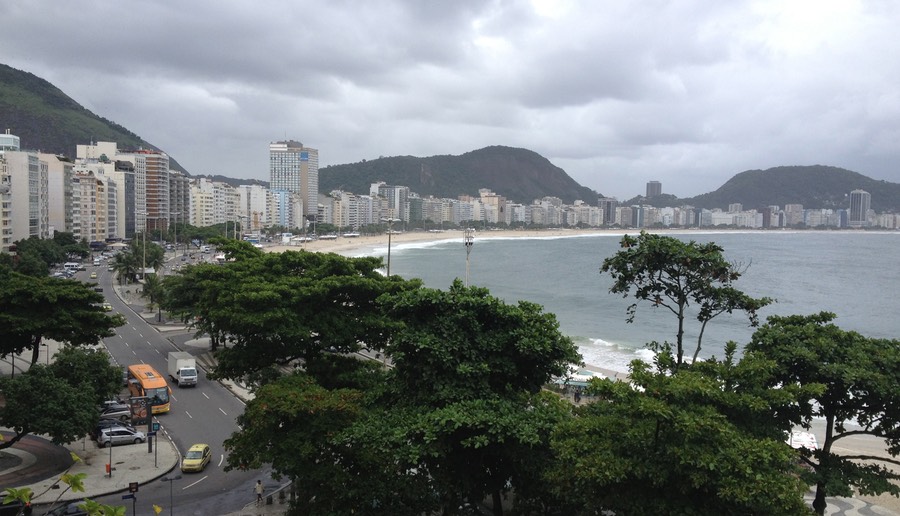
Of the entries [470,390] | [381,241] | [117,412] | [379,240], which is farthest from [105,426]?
[379,240]

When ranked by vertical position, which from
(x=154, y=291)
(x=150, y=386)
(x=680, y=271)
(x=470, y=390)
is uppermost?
(x=680, y=271)

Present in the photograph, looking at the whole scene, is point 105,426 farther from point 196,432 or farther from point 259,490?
point 259,490

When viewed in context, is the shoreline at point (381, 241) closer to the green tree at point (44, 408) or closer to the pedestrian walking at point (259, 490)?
the pedestrian walking at point (259, 490)

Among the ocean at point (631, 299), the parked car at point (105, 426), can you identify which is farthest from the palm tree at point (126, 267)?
the parked car at point (105, 426)

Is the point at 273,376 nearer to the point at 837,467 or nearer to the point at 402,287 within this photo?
the point at 402,287

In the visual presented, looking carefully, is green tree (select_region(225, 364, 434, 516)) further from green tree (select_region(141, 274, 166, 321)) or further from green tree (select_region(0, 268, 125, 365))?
green tree (select_region(141, 274, 166, 321))
